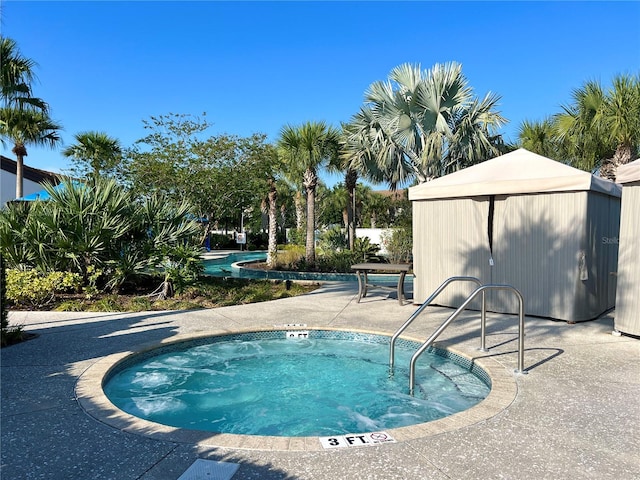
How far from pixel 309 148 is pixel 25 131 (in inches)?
556

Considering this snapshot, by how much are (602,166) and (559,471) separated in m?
14.8

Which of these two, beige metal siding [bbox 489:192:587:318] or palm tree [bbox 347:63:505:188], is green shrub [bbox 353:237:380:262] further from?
beige metal siding [bbox 489:192:587:318]

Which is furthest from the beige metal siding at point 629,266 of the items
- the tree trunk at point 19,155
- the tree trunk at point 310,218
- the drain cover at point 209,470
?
the tree trunk at point 19,155

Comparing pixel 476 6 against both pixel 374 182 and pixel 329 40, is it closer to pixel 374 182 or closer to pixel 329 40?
pixel 329 40

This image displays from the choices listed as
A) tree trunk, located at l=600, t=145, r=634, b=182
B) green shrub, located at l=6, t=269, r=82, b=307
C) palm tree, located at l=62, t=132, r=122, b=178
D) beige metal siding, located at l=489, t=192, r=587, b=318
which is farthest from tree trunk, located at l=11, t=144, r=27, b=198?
tree trunk, located at l=600, t=145, r=634, b=182

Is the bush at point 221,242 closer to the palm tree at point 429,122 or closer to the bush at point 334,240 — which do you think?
the bush at point 334,240

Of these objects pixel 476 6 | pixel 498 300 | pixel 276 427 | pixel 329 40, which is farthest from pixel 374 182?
pixel 276 427

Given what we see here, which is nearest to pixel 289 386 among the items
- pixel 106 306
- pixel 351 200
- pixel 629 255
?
pixel 629 255

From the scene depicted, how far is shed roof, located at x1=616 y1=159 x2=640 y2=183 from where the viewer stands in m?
5.64

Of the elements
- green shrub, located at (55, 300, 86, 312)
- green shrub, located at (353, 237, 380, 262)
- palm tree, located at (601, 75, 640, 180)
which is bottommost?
green shrub, located at (55, 300, 86, 312)

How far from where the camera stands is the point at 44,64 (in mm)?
13227

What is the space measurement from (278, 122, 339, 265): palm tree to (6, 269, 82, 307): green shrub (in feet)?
31.1

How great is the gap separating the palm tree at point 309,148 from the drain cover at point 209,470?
14.5 m

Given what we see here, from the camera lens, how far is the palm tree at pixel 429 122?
41.5 ft
